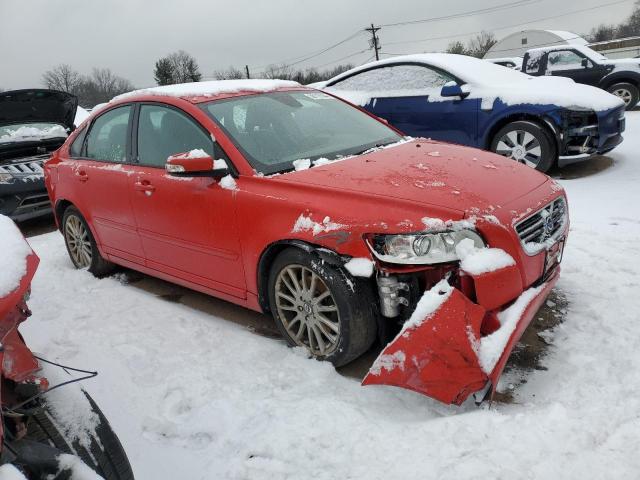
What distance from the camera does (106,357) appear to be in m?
3.22

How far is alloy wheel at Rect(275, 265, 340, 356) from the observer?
2756 mm

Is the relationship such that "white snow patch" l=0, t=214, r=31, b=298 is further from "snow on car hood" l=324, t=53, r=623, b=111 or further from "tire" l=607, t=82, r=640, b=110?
"tire" l=607, t=82, r=640, b=110

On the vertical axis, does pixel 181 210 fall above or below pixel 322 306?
above

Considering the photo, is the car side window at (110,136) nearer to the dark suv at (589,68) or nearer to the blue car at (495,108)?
the blue car at (495,108)

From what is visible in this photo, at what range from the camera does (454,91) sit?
6.08m

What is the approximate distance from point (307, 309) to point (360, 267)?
52 cm

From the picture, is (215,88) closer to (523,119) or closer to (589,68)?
(523,119)

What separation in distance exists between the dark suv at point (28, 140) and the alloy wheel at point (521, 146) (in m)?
5.71

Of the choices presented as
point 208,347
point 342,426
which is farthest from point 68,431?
point 208,347

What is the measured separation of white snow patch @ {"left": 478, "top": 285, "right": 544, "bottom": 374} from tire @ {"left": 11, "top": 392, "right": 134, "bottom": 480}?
1.43m

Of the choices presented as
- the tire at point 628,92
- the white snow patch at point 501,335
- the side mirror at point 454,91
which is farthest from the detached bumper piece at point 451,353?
the tire at point 628,92

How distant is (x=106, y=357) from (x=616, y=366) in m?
2.84

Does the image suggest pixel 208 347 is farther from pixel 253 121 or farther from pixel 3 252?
pixel 3 252

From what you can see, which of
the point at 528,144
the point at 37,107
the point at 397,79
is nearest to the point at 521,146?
the point at 528,144
